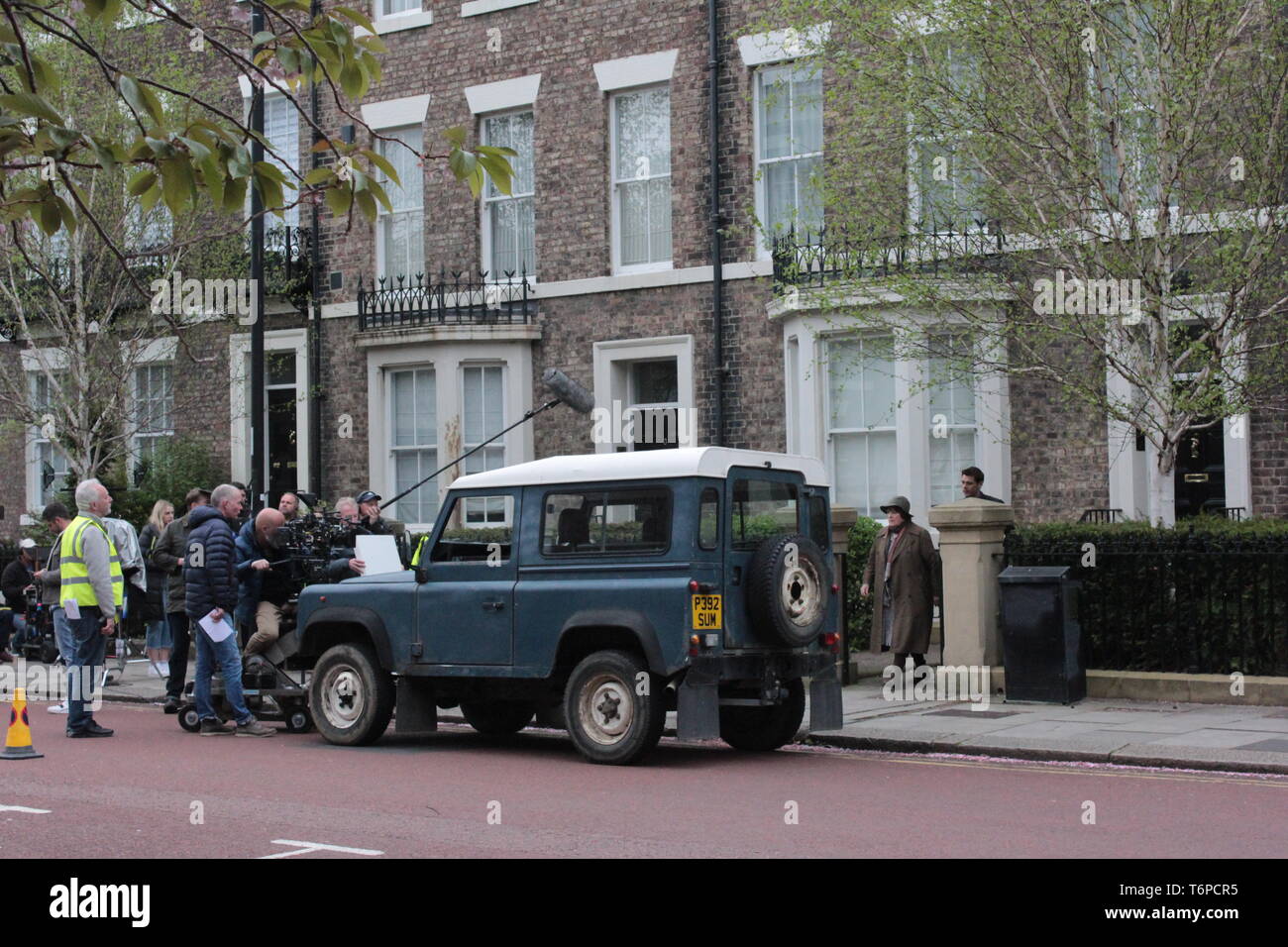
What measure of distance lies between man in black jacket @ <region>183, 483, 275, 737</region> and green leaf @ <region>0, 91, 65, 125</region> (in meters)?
8.17

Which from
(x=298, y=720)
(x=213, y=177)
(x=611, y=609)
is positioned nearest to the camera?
(x=213, y=177)

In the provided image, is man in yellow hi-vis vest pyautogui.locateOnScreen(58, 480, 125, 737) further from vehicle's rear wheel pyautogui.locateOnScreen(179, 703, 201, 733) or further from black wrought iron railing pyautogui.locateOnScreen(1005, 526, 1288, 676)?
black wrought iron railing pyautogui.locateOnScreen(1005, 526, 1288, 676)

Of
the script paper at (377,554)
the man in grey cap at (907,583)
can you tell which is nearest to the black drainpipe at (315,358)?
the script paper at (377,554)

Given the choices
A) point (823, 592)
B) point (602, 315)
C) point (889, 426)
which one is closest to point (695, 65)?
point (602, 315)

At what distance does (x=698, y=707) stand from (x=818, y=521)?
7.15ft

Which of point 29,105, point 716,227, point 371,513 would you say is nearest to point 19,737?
point 371,513

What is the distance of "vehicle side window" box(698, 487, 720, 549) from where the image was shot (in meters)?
11.0

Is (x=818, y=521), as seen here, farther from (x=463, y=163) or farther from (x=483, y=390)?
(x=483, y=390)

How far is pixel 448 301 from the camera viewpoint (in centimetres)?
2259

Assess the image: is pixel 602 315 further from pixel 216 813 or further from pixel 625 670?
pixel 216 813

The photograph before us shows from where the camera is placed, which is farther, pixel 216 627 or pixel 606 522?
pixel 216 627

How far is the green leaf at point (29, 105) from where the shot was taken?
500cm

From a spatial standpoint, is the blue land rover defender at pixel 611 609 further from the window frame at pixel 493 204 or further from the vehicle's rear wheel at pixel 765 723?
the window frame at pixel 493 204

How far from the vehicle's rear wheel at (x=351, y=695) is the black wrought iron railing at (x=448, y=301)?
33.1 ft
